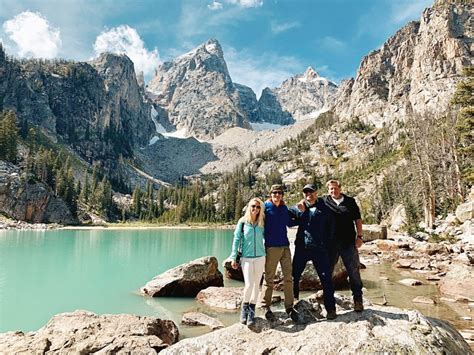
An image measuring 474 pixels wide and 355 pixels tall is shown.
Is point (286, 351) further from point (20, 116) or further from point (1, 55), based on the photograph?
point (1, 55)

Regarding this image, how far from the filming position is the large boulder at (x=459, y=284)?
14.8 metres

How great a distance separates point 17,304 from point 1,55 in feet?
690

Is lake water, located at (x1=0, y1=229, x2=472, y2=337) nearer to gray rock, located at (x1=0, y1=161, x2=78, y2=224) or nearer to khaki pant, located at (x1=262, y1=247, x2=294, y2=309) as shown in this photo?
khaki pant, located at (x1=262, y1=247, x2=294, y2=309)

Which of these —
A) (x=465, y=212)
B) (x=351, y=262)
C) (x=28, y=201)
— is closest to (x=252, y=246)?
(x=351, y=262)

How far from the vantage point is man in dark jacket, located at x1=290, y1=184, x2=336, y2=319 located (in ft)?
24.6

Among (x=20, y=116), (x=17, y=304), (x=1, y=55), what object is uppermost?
(x=1, y=55)

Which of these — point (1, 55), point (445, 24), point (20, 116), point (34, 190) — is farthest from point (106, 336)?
point (1, 55)

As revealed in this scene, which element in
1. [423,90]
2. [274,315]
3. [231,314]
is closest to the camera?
[274,315]

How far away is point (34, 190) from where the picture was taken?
106 meters

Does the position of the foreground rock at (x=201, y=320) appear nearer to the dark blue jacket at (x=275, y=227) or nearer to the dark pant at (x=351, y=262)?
the dark blue jacket at (x=275, y=227)

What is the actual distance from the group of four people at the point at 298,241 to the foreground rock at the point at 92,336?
2.65 metres

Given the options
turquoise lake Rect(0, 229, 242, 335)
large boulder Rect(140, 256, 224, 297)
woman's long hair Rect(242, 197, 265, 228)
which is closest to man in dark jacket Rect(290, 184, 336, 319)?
woman's long hair Rect(242, 197, 265, 228)

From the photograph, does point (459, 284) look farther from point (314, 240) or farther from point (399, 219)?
point (399, 219)

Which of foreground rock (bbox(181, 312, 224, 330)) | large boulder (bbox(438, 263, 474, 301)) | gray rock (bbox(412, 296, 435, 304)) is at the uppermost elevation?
large boulder (bbox(438, 263, 474, 301))
